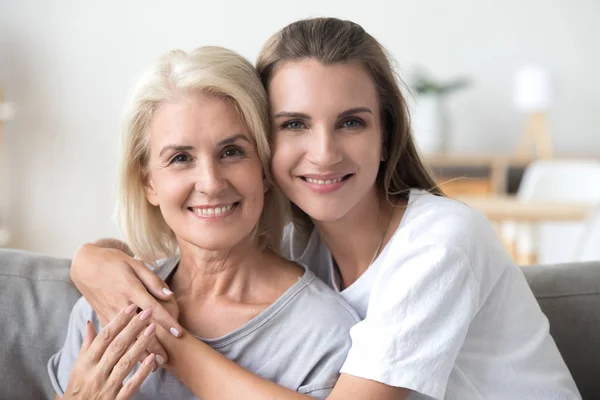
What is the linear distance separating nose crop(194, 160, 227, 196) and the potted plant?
4.22 m

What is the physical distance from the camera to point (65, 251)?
577cm

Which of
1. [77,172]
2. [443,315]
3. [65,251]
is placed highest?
[443,315]

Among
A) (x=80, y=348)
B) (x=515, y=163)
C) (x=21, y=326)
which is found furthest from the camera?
(x=515, y=163)

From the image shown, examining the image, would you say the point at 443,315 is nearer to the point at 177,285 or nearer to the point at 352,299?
the point at 352,299

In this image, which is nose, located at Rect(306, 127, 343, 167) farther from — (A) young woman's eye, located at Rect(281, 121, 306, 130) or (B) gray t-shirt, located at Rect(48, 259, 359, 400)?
(B) gray t-shirt, located at Rect(48, 259, 359, 400)

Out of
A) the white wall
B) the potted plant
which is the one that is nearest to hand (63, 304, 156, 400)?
the white wall

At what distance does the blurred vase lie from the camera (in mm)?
5676

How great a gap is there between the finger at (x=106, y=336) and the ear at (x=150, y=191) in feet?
0.92

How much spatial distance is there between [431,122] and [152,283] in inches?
171

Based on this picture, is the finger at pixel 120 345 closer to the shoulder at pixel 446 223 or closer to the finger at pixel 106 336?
the finger at pixel 106 336

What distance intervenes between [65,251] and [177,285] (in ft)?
14.1

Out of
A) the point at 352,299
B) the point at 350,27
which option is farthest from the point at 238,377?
the point at 350,27

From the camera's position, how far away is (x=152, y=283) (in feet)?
5.26

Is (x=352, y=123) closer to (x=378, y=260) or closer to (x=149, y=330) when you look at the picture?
(x=378, y=260)
